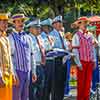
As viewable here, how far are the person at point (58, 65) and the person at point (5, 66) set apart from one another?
235 cm

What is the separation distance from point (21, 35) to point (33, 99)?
6.13 feet

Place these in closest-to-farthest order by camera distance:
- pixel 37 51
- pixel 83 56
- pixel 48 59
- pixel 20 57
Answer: pixel 20 57
pixel 37 51
pixel 48 59
pixel 83 56

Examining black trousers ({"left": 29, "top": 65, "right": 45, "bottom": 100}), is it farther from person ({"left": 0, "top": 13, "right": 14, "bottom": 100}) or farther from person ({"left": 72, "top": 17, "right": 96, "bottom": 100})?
person ({"left": 0, "top": 13, "right": 14, "bottom": 100})

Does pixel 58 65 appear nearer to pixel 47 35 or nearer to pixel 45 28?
pixel 47 35

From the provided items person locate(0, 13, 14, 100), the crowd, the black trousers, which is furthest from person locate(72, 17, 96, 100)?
person locate(0, 13, 14, 100)

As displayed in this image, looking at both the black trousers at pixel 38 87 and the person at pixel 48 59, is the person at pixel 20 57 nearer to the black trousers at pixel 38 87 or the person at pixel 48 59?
the black trousers at pixel 38 87

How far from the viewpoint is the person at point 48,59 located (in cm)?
991

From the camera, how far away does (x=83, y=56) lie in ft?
34.4

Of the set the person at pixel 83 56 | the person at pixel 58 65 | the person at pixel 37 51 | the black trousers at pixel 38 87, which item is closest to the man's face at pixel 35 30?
the person at pixel 37 51

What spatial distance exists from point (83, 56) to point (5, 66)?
3130 millimetres

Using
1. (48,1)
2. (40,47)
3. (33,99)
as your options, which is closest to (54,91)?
(33,99)

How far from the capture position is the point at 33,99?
9.91 meters

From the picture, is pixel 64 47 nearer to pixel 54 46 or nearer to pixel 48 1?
pixel 54 46

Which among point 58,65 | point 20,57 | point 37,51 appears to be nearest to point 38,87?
point 58,65
